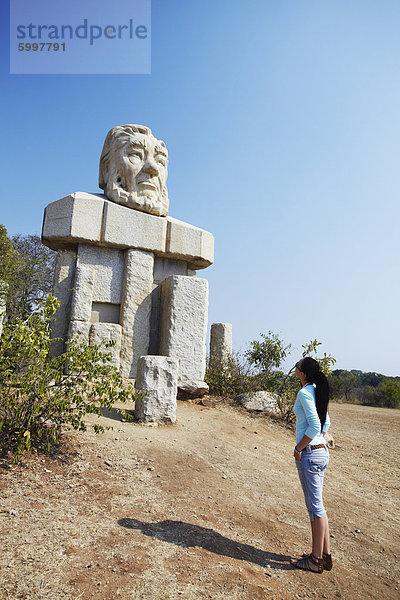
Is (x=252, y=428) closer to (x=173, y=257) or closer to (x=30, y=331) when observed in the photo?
(x=173, y=257)

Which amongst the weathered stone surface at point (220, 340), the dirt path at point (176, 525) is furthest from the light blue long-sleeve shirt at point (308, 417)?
the weathered stone surface at point (220, 340)

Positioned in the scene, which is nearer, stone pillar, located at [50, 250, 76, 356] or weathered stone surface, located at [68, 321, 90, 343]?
weathered stone surface, located at [68, 321, 90, 343]

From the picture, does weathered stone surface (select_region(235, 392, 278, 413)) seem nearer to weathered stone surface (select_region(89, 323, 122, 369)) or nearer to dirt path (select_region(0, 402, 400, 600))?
dirt path (select_region(0, 402, 400, 600))

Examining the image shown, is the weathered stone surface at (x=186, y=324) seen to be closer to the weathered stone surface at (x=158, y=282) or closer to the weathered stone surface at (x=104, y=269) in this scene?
the weathered stone surface at (x=158, y=282)

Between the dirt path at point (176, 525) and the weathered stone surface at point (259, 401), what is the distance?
6.66ft

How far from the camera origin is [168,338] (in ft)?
20.1

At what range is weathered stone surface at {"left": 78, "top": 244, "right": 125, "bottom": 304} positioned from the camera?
6406mm

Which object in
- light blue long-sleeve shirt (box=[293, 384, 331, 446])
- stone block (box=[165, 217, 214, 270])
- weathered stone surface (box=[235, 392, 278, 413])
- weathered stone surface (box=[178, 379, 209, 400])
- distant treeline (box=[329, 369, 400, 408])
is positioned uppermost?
stone block (box=[165, 217, 214, 270])

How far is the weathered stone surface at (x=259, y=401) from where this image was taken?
6922 millimetres

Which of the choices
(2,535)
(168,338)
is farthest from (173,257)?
(2,535)

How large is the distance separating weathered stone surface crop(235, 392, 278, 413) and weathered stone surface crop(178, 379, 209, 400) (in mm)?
1085

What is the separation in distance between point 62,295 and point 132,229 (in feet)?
5.08

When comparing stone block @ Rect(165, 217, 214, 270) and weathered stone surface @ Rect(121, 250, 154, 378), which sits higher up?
stone block @ Rect(165, 217, 214, 270)

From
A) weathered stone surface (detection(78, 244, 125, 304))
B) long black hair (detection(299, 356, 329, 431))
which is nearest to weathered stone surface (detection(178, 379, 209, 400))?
weathered stone surface (detection(78, 244, 125, 304))
